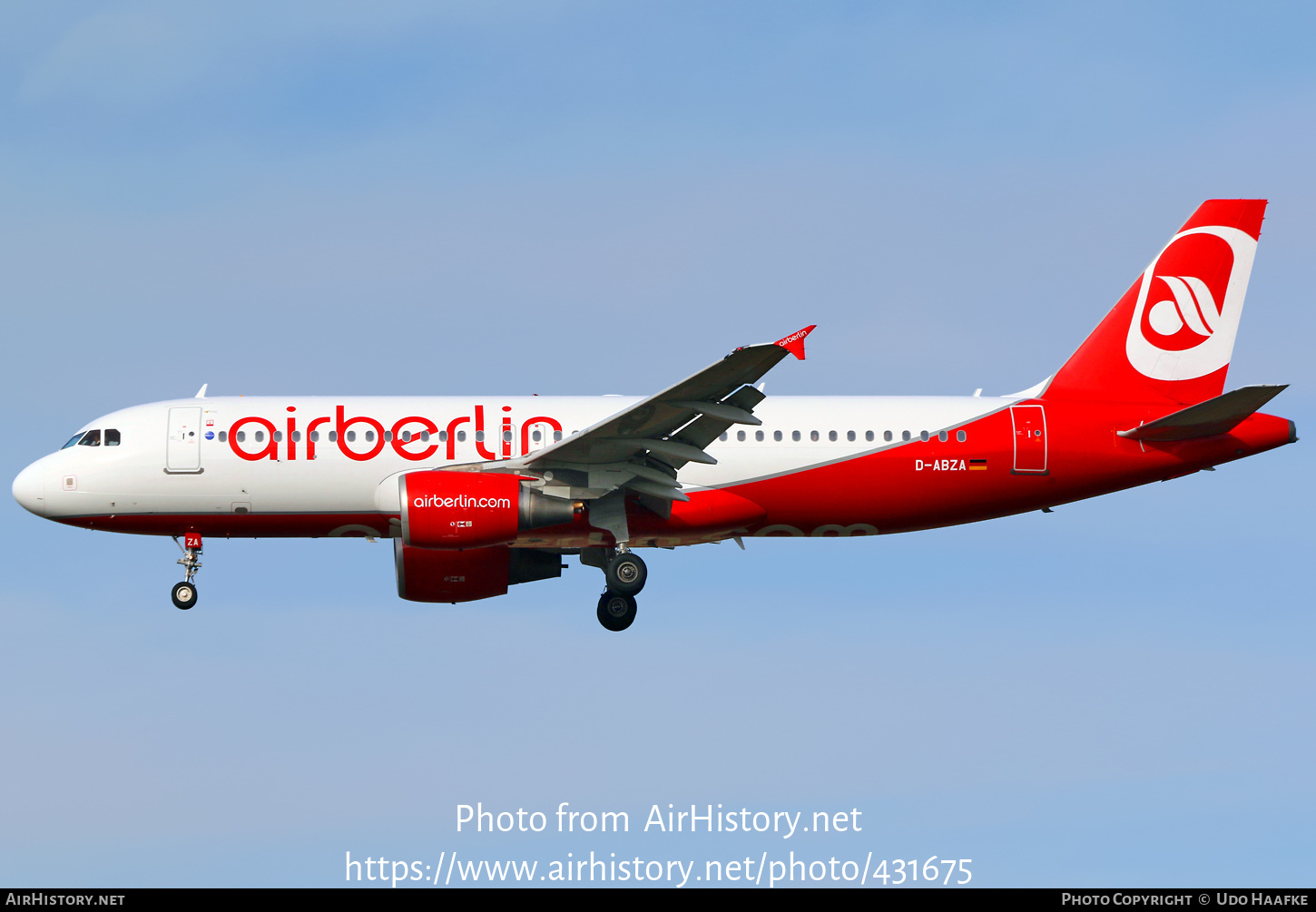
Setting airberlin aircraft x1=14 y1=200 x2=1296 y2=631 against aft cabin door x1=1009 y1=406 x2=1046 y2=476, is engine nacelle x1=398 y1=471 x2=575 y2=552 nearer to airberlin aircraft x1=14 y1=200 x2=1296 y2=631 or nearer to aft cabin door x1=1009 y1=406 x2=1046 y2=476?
airberlin aircraft x1=14 y1=200 x2=1296 y2=631

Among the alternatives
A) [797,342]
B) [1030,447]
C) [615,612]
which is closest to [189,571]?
[615,612]

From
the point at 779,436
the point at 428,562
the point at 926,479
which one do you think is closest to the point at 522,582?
the point at 428,562

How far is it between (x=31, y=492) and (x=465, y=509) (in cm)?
884

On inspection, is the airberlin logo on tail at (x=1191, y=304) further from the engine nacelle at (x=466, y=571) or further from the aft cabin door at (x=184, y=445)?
the aft cabin door at (x=184, y=445)

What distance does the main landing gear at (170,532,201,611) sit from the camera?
1202 inches

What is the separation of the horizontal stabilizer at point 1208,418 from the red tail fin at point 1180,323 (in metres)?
1.15

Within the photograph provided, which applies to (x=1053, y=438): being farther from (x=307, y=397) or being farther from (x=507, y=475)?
(x=307, y=397)

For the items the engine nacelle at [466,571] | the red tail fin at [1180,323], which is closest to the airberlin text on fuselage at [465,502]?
the engine nacelle at [466,571]

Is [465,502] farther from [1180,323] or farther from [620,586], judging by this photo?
[1180,323]

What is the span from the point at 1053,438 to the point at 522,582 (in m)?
11.2

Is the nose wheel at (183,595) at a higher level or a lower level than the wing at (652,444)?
lower

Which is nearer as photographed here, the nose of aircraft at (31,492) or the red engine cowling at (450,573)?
the nose of aircraft at (31,492)

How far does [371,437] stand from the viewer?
98.9ft

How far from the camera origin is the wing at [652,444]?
88.0ft
